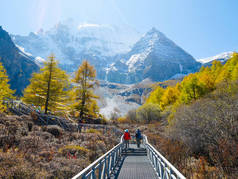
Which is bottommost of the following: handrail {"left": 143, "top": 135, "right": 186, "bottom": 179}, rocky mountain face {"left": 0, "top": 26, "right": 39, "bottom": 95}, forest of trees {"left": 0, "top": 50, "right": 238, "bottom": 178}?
handrail {"left": 143, "top": 135, "right": 186, "bottom": 179}

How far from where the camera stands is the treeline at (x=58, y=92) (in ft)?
70.2

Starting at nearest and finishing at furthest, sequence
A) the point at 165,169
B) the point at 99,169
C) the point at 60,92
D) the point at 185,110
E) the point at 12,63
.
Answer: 1. the point at 99,169
2. the point at 165,169
3. the point at 185,110
4. the point at 60,92
5. the point at 12,63

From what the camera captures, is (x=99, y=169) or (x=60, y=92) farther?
(x=60, y=92)

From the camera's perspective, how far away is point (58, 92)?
72.1ft

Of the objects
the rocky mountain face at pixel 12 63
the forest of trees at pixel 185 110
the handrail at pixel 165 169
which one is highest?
the rocky mountain face at pixel 12 63

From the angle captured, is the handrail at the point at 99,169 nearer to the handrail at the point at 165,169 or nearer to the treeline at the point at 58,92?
the handrail at the point at 165,169

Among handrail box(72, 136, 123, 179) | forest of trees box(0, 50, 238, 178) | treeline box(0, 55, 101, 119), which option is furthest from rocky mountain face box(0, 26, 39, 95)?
handrail box(72, 136, 123, 179)

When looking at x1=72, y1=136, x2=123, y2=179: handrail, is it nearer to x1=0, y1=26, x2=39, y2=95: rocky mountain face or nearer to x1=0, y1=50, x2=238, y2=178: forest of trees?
x1=0, y1=50, x2=238, y2=178: forest of trees

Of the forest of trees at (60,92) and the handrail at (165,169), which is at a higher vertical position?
the forest of trees at (60,92)

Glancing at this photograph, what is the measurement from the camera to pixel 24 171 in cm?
516

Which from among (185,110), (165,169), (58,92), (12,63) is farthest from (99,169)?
(12,63)

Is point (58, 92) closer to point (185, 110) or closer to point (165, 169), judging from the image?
point (185, 110)

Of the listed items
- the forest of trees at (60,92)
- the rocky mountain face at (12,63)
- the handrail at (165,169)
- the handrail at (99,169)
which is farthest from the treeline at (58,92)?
the rocky mountain face at (12,63)

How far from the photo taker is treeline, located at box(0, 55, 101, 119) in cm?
2141
